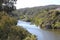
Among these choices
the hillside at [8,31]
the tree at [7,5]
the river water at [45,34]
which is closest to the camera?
the hillside at [8,31]

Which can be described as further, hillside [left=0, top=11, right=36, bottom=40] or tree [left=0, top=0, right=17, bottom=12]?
tree [left=0, top=0, right=17, bottom=12]

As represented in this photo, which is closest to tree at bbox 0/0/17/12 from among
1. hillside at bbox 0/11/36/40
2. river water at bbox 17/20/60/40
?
hillside at bbox 0/11/36/40

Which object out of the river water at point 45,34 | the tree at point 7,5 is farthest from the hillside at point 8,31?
the river water at point 45,34

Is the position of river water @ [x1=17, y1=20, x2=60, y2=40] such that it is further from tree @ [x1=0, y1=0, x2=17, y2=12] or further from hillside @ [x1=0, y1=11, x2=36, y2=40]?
hillside @ [x1=0, y1=11, x2=36, y2=40]

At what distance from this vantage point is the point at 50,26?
2763 inches

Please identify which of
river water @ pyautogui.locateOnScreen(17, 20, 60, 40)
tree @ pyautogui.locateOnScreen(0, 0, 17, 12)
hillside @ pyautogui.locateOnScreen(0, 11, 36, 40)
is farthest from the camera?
river water @ pyautogui.locateOnScreen(17, 20, 60, 40)

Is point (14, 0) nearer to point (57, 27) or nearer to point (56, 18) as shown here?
point (57, 27)

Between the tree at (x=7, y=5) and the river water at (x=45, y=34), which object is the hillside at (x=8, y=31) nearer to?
the tree at (x=7, y=5)

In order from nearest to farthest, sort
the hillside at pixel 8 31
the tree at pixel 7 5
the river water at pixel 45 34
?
the hillside at pixel 8 31 → the tree at pixel 7 5 → the river water at pixel 45 34

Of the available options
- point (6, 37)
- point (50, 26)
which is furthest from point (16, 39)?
point (50, 26)

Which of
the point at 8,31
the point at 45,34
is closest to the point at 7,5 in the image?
the point at 8,31

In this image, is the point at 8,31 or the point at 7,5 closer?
the point at 8,31

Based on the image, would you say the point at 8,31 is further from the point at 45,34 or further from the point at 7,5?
the point at 45,34

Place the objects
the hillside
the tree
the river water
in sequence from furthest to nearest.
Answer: the river water < the tree < the hillside
